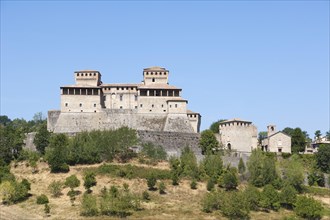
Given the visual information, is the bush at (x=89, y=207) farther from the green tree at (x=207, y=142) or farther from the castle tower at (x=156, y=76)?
the castle tower at (x=156, y=76)

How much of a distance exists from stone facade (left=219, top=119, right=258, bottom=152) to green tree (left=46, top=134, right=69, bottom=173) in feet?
73.8

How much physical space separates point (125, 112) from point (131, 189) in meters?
20.2

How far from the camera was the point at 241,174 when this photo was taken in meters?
68.4

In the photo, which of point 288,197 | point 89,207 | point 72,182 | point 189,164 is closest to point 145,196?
point 89,207

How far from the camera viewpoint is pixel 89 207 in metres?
53.0

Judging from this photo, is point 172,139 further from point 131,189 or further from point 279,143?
point 279,143

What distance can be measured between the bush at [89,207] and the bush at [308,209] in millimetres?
20676

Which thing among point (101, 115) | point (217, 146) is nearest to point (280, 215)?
point (217, 146)

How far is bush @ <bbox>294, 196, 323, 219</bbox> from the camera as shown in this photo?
187 feet

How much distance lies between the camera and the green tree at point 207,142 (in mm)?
73938

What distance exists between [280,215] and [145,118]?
89.9 feet

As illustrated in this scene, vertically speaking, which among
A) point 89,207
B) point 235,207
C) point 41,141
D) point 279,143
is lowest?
point 235,207

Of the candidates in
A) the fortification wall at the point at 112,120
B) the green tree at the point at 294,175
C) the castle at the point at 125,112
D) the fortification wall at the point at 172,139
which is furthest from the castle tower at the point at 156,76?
the green tree at the point at 294,175

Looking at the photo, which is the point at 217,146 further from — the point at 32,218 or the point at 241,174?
the point at 32,218
